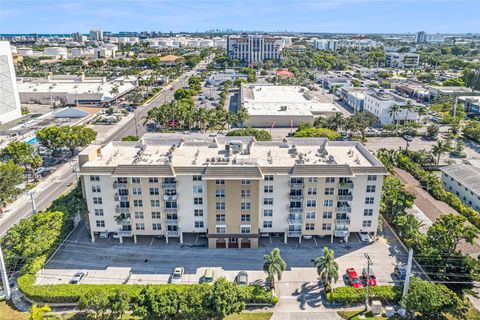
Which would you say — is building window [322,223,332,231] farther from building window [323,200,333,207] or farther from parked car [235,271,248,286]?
parked car [235,271,248,286]

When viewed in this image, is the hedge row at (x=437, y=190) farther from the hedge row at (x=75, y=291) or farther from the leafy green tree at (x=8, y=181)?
the leafy green tree at (x=8, y=181)

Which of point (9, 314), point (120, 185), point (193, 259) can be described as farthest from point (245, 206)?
point (9, 314)

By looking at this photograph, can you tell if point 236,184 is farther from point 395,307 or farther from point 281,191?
point 395,307

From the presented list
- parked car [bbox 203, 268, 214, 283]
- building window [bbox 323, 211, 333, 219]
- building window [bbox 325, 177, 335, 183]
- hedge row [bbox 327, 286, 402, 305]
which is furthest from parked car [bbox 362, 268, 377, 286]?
parked car [bbox 203, 268, 214, 283]

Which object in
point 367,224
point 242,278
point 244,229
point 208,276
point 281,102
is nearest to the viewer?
point 242,278

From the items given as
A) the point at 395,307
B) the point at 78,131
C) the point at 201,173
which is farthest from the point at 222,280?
the point at 78,131

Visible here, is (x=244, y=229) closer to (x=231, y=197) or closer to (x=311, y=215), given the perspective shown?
(x=231, y=197)
